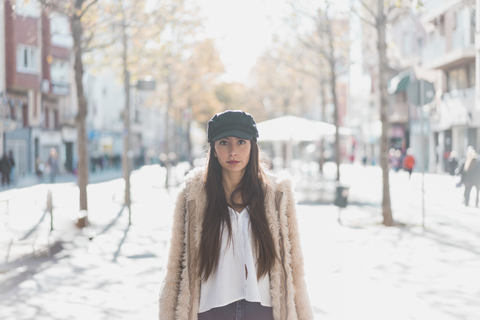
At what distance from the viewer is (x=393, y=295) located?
6.98 meters

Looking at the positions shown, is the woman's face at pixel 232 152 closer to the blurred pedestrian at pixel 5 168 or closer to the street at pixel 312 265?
the street at pixel 312 265

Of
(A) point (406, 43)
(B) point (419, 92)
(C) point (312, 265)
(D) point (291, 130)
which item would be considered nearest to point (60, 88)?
(A) point (406, 43)

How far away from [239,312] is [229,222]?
0.39 meters

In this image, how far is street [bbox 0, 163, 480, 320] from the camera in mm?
6469

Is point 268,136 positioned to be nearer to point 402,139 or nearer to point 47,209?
point 47,209

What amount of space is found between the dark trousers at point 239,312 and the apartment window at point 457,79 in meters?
34.8

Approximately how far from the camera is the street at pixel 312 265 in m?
6.47

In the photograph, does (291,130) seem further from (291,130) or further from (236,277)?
(236,277)

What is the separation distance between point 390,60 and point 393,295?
46.8 metres

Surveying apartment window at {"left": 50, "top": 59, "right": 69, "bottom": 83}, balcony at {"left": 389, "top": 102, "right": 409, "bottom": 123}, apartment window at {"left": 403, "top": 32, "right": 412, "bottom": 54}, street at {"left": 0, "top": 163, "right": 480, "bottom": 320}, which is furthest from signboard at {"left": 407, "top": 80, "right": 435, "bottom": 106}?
balcony at {"left": 389, "top": 102, "right": 409, "bottom": 123}

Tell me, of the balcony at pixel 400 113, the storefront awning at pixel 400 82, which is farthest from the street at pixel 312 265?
the balcony at pixel 400 113

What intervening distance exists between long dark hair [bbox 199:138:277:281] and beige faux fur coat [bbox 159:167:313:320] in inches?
1.4

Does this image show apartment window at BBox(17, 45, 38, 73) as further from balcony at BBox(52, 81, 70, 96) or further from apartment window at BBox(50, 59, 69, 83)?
apartment window at BBox(50, 59, 69, 83)

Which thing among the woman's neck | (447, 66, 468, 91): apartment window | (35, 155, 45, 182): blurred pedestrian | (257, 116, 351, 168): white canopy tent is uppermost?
(447, 66, 468, 91): apartment window
